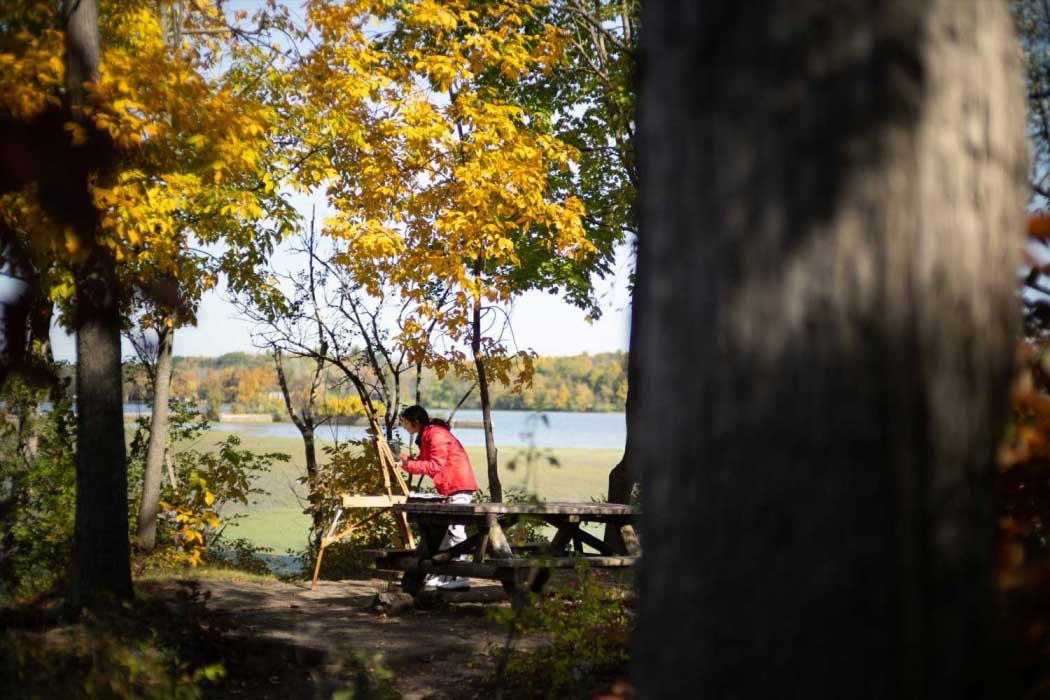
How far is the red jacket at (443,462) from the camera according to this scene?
875 centimetres

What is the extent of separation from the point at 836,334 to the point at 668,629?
1.65 feet

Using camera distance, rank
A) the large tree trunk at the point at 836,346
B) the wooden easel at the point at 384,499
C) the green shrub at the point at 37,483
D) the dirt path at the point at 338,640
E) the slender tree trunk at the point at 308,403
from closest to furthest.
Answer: the large tree trunk at the point at 836,346, the dirt path at the point at 338,640, the wooden easel at the point at 384,499, the green shrub at the point at 37,483, the slender tree trunk at the point at 308,403

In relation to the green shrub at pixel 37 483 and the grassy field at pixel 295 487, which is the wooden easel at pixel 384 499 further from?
→ the grassy field at pixel 295 487

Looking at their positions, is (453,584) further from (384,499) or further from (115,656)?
(115,656)

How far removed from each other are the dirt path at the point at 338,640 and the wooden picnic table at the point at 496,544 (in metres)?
0.35

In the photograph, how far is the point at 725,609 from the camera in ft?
4.90

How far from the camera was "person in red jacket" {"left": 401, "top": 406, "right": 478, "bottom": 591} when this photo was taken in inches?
344

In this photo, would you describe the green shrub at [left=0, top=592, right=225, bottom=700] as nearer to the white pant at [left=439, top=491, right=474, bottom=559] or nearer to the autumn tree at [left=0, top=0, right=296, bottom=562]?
the autumn tree at [left=0, top=0, right=296, bottom=562]

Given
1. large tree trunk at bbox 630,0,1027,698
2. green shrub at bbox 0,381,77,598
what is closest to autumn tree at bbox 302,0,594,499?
green shrub at bbox 0,381,77,598

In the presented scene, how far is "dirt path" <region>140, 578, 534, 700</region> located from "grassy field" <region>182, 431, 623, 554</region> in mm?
3702

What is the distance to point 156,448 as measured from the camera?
10797 mm

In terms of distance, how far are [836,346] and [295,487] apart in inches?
787

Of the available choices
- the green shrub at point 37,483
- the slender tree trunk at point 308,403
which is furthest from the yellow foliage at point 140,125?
the slender tree trunk at point 308,403

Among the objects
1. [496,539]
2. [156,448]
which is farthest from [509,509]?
[156,448]
